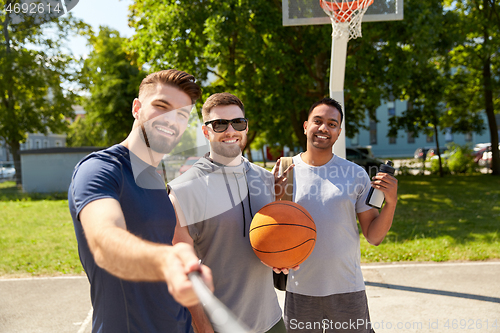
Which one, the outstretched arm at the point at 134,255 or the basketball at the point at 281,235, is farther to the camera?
the basketball at the point at 281,235

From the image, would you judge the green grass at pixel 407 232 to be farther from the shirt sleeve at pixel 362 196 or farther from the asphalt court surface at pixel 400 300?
the shirt sleeve at pixel 362 196

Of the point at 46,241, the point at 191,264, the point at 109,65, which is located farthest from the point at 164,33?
the point at 109,65

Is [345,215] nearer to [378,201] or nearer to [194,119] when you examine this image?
[378,201]

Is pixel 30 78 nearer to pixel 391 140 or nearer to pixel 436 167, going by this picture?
pixel 436 167

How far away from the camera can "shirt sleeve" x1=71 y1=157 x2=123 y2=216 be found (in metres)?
1.29

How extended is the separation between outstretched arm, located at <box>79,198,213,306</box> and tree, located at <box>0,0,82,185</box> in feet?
66.8

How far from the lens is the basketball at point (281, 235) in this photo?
6.99 ft

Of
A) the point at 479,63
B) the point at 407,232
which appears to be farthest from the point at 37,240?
the point at 479,63

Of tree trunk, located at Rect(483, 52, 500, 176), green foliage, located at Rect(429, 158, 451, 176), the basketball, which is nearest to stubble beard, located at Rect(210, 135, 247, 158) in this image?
the basketball

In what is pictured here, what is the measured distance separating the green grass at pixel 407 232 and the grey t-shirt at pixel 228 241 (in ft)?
15.3

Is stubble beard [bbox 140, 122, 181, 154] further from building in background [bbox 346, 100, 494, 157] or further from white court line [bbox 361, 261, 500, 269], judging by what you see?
building in background [bbox 346, 100, 494, 157]

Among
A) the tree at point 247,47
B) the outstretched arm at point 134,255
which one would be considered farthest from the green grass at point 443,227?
the outstretched arm at point 134,255

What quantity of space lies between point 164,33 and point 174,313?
37.1 ft

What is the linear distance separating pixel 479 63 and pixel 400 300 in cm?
1902
